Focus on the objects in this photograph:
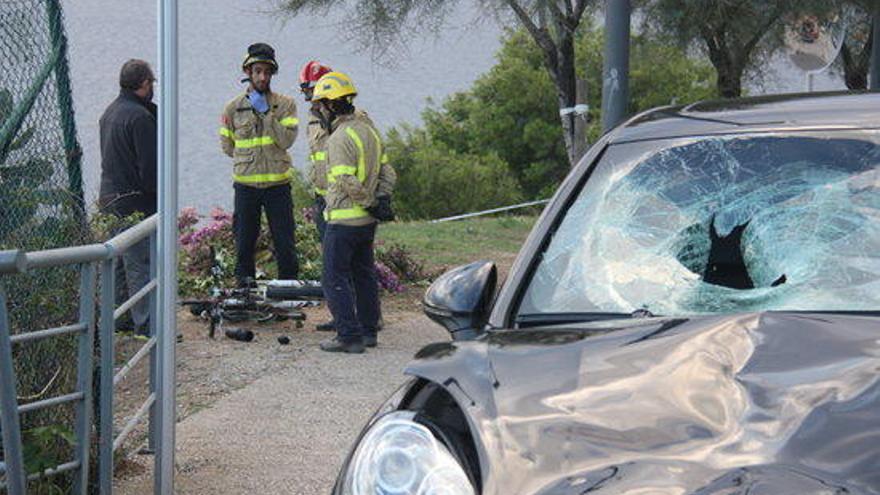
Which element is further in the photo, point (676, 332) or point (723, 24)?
point (723, 24)

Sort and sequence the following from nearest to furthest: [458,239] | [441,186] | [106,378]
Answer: [106,378] → [458,239] → [441,186]

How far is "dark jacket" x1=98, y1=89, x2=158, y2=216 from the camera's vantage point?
31.7ft

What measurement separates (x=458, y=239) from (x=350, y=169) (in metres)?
7.55

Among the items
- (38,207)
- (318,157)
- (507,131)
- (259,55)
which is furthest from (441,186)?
(38,207)

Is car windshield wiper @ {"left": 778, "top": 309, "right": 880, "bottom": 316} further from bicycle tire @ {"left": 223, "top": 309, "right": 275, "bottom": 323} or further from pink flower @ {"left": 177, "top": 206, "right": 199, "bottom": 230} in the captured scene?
pink flower @ {"left": 177, "top": 206, "right": 199, "bottom": 230}

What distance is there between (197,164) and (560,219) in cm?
2498

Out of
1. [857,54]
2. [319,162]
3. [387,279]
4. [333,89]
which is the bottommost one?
[387,279]

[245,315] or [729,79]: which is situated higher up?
[729,79]

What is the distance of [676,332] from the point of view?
3.24m

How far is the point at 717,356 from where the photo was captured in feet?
10.0

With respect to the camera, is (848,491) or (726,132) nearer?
(848,491)

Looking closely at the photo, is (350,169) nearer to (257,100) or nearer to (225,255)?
(257,100)

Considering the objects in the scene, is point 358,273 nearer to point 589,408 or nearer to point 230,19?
point 589,408

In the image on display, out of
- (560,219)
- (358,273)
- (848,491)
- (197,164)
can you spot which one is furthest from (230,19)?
(848,491)
